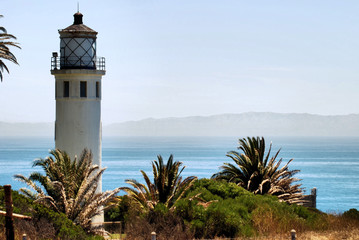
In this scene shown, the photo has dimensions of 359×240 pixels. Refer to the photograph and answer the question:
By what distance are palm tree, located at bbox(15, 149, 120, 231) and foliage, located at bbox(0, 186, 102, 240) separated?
1153 mm

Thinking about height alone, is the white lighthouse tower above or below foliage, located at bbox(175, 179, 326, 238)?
above

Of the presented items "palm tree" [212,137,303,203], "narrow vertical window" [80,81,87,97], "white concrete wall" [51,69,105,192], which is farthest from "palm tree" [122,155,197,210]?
"narrow vertical window" [80,81,87,97]

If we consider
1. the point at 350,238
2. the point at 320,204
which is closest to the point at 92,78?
the point at 350,238

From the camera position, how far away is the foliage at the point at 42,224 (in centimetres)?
1994

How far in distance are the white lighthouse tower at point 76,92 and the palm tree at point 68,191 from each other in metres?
3.78

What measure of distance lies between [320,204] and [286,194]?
2238 inches

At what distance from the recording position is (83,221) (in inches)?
988

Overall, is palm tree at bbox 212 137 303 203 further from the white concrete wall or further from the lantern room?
the lantern room

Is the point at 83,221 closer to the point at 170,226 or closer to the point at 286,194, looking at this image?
the point at 170,226

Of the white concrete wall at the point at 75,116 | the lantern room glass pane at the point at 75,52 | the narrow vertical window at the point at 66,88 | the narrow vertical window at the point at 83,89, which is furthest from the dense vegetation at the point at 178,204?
the lantern room glass pane at the point at 75,52

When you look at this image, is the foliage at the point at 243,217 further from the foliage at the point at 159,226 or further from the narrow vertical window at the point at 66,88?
the narrow vertical window at the point at 66,88

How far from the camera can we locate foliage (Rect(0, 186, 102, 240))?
19938mm

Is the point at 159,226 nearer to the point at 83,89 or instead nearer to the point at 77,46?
the point at 83,89

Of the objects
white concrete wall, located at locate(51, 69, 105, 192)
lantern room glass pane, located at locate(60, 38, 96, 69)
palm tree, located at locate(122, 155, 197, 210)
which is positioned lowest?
palm tree, located at locate(122, 155, 197, 210)
